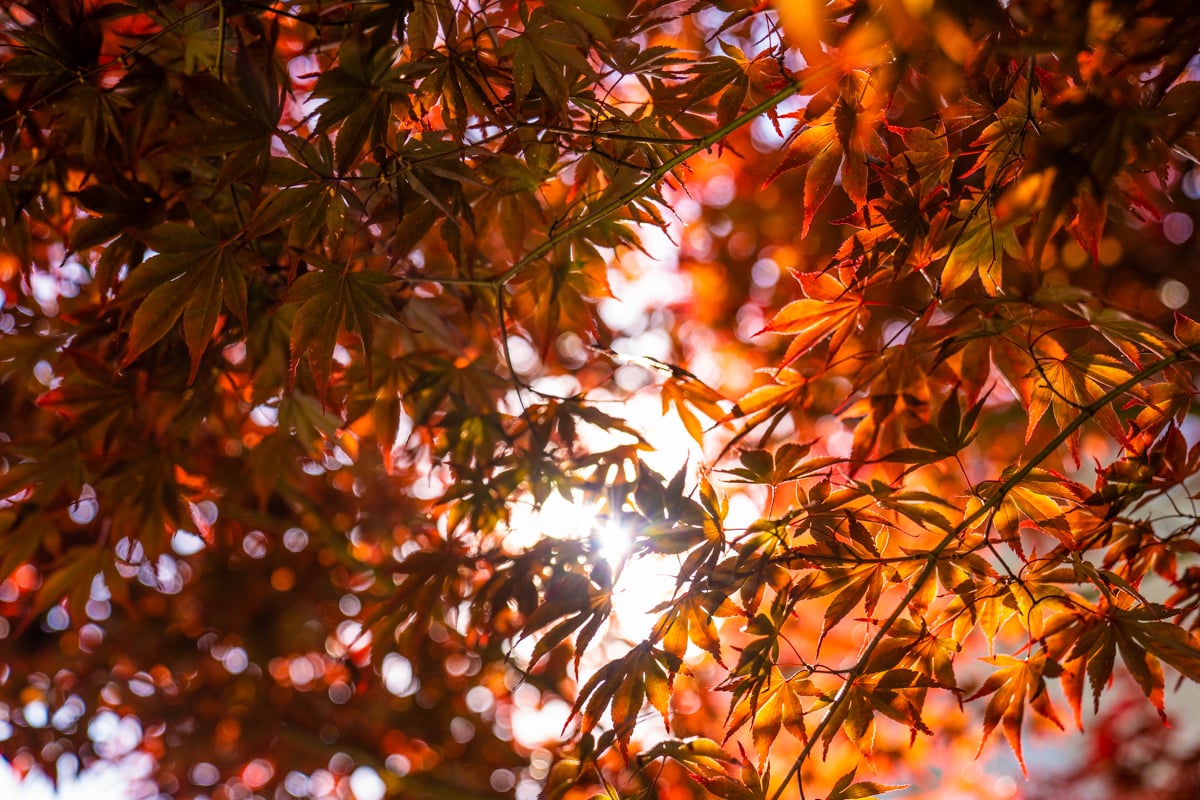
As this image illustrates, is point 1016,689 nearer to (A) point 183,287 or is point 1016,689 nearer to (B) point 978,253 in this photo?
(B) point 978,253

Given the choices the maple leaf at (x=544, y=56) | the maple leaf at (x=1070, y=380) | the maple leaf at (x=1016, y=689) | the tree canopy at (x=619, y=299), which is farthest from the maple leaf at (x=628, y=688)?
the maple leaf at (x=544, y=56)

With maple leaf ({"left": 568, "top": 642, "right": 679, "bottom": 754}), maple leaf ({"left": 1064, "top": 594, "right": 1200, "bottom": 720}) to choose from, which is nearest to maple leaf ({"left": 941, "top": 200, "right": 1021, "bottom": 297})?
maple leaf ({"left": 1064, "top": 594, "right": 1200, "bottom": 720})

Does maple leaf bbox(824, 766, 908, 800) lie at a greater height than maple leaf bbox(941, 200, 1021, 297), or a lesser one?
lesser

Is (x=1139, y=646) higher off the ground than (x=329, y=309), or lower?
lower

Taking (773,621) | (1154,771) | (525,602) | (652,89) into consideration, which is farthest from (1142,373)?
(1154,771)

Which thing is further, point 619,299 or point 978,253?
point 619,299

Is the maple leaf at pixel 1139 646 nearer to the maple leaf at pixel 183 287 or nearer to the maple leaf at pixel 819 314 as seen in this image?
the maple leaf at pixel 819 314

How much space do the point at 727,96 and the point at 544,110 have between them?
181mm

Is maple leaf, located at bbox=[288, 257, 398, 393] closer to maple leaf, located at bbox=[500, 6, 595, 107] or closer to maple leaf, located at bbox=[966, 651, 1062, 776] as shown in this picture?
maple leaf, located at bbox=[500, 6, 595, 107]

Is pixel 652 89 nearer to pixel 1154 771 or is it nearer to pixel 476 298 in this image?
pixel 476 298

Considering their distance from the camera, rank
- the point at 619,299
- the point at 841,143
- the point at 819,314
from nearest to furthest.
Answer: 1. the point at 841,143
2. the point at 819,314
3. the point at 619,299

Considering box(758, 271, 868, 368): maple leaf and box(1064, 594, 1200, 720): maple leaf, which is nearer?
box(1064, 594, 1200, 720): maple leaf

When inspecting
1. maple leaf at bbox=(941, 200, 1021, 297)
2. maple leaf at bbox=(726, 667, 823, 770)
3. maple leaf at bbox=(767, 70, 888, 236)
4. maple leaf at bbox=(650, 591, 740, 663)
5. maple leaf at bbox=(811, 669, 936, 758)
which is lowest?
maple leaf at bbox=(811, 669, 936, 758)

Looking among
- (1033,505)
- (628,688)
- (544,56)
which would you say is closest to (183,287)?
(544,56)
